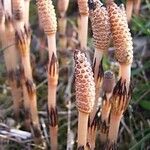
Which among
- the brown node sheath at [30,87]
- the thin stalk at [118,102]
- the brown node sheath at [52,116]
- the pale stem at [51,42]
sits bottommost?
the brown node sheath at [52,116]

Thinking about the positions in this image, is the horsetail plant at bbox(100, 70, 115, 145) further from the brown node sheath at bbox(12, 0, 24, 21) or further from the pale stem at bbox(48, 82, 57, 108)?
the brown node sheath at bbox(12, 0, 24, 21)

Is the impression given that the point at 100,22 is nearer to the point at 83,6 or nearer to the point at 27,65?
the point at 83,6

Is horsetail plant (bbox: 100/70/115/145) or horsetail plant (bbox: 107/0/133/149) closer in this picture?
horsetail plant (bbox: 107/0/133/149)

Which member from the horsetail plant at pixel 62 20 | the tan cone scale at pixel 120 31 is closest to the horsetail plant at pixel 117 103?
the tan cone scale at pixel 120 31

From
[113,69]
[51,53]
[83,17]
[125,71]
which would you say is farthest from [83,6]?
[113,69]

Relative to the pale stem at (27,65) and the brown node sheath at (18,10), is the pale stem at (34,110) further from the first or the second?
the brown node sheath at (18,10)

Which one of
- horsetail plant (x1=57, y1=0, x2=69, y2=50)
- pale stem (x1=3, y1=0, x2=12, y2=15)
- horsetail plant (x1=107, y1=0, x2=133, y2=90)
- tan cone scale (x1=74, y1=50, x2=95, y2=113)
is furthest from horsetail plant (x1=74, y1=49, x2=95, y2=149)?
horsetail plant (x1=57, y1=0, x2=69, y2=50)

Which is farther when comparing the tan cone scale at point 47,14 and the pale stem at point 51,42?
the pale stem at point 51,42
